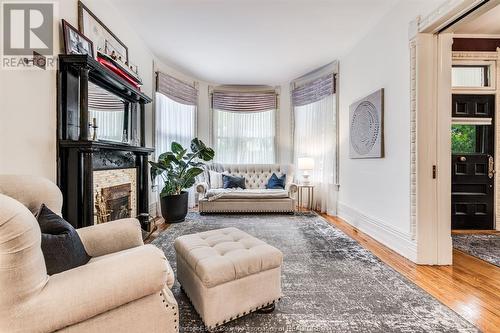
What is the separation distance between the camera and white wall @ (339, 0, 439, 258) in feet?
8.45

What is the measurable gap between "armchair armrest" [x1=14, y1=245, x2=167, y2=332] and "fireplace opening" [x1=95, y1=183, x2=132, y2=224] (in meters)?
1.63

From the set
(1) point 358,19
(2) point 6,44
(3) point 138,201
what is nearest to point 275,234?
(3) point 138,201

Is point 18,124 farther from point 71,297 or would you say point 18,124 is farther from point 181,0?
point 181,0

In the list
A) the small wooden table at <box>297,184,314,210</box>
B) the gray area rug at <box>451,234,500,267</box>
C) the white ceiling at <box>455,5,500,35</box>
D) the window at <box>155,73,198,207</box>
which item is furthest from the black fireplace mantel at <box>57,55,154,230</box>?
the white ceiling at <box>455,5,500,35</box>

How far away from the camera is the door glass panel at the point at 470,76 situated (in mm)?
3629

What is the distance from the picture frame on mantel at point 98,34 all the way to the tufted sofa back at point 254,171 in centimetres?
268

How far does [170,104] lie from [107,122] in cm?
224

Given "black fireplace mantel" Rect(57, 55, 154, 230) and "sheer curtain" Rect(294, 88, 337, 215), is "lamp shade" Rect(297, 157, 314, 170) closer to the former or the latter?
"sheer curtain" Rect(294, 88, 337, 215)

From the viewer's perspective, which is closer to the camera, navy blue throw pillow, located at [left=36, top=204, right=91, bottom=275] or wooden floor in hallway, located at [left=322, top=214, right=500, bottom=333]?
navy blue throw pillow, located at [left=36, top=204, right=91, bottom=275]

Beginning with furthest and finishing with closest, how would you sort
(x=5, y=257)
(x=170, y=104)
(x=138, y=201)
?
(x=170, y=104)
(x=138, y=201)
(x=5, y=257)

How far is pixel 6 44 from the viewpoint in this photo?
1.77 m

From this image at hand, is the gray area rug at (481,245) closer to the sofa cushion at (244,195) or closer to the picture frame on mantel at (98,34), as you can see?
the sofa cushion at (244,195)

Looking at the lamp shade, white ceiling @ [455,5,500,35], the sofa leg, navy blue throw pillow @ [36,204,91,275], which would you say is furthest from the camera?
the lamp shade

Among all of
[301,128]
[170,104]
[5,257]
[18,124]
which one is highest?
[170,104]
